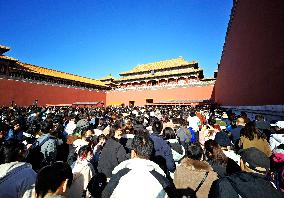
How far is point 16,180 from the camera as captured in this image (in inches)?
79.2

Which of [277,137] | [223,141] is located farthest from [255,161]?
[277,137]

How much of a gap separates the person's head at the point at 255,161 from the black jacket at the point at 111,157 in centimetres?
179

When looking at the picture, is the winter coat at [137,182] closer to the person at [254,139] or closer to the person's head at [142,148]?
the person's head at [142,148]

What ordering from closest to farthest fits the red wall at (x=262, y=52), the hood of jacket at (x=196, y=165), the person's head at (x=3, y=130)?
1. the hood of jacket at (x=196, y=165)
2. the person's head at (x=3, y=130)
3. the red wall at (x=262, y=52)

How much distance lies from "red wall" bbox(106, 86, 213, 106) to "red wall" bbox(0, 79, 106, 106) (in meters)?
4.61

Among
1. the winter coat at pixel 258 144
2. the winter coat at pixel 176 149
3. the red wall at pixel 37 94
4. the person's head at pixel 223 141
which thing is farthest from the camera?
the red wall at pixel 37 94

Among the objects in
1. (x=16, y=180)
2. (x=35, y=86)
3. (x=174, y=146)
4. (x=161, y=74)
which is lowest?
(x=174, y=146)

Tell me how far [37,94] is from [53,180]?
2393 cm

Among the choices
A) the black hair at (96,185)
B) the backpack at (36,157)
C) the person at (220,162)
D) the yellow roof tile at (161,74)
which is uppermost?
the yellow roof tile at (161,74)

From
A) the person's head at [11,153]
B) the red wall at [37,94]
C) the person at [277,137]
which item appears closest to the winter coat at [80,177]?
the person's head at [11,153]

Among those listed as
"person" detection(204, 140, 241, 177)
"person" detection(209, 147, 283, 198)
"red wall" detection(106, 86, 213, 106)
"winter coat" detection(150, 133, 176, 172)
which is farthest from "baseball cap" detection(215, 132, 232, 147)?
"red wall" detection(106, 86, 213, 106)

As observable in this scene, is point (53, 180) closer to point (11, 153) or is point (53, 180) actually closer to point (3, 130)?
point (11, 153)

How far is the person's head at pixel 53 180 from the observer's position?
160 centimetres

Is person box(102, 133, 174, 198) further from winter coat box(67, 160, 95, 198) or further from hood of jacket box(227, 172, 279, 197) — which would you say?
winter coat box(67, 160, 95, 198)
